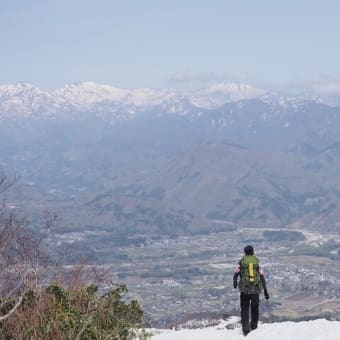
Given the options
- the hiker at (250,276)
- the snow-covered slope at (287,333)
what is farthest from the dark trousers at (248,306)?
the snow-covered slope at (287,333)

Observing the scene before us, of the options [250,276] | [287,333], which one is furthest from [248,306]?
[287,333]

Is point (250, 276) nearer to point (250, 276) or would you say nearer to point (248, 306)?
point (250, 276)

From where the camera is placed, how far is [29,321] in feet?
69.6

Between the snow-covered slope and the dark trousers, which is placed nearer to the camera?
the dark trousers

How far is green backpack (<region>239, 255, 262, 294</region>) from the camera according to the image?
73.3 feet

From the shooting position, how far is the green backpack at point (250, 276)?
22328mm

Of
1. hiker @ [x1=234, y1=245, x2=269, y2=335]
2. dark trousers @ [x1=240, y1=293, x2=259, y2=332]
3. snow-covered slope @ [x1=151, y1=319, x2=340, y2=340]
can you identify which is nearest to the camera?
hiker @ [x1=234, y1=245, x2=269, y2=335]

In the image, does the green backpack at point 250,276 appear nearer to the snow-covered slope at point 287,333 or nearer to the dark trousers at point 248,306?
the dark trousers at point 248,306

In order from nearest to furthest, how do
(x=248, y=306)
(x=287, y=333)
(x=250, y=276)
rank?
(x=250, y=276) → (x=248, y=306) → (x=287, y=333)

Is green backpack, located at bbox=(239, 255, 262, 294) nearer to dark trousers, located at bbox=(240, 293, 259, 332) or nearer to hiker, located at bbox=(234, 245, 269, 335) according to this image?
hiker, located at bbox=(234, 245, 269, 335)

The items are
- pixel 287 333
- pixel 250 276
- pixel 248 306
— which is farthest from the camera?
pixel 287 333

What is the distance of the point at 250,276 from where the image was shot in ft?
73.3

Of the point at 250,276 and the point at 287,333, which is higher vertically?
the point at 250,276

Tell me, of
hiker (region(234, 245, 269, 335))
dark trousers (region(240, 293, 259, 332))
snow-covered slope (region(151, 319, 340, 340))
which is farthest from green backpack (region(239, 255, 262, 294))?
snow-covered slope (region(151, 319, 340, 340))
